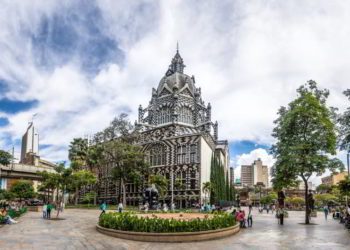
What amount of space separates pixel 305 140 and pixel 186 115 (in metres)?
56.3

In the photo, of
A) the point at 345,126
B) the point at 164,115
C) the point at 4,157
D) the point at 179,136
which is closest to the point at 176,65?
the point at 164,115

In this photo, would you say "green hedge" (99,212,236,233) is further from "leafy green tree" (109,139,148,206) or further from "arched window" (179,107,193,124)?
"arched window" (179,107,193,124)

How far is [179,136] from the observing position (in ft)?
249

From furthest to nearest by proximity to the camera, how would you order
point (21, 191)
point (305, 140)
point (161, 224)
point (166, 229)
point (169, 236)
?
point (21, 191) → point (305, 140) → point (161, 224) → point (166, 229) → point (169, 236)

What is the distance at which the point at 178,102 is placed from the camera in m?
87.1

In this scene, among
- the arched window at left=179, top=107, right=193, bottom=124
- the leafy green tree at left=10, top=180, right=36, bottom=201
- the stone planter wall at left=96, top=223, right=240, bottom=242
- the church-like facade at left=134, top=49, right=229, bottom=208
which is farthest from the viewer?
the arched window at left=179, top=107, right=193, bottom=124

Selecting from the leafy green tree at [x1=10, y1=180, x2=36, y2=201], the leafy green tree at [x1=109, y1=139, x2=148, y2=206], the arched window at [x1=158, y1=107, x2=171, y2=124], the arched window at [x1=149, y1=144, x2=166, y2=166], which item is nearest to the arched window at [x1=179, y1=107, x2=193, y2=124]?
the arched window at [x1=158, y1=107, x2=171, y2=124]

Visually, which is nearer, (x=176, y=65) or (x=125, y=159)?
(x=125, y=159)

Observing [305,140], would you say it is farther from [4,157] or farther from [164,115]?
[164,115]

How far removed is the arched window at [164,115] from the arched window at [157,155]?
31.8 ft

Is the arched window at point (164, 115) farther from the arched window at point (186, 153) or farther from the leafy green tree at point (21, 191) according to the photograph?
the leafy green tree at point (21, 191)

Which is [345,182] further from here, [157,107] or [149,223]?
[157,107]

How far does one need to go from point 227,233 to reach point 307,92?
1702 centimetres

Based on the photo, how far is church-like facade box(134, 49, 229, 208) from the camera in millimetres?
72375
